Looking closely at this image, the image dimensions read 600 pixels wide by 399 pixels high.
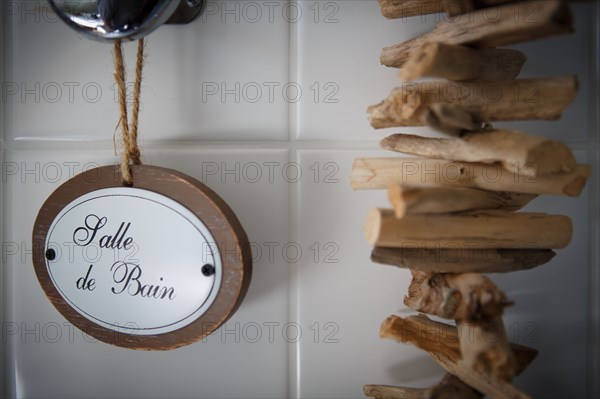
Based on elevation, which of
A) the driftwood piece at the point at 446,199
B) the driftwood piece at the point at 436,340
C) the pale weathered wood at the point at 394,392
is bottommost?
the pale weathered wood at the point at 394,392

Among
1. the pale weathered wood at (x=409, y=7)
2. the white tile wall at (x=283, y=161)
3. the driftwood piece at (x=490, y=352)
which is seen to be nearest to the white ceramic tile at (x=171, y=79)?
the white tile wall at (x=283, y=161)

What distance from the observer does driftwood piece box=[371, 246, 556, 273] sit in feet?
0.92

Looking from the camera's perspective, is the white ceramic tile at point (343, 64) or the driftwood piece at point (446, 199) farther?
the white ceramic tile at point (343, 64)

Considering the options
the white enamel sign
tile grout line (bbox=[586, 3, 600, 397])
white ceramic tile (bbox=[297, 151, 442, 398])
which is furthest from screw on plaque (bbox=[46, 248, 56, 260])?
tile grout line (bbox=[586, 3, 600, 397])

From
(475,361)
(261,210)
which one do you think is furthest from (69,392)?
(475,361)

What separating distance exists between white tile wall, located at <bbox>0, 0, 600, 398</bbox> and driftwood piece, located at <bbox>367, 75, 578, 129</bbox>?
95 millimetres

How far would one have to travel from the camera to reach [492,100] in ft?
0.91

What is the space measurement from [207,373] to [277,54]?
0.30m

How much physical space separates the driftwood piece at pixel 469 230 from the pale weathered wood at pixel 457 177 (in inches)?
0.9

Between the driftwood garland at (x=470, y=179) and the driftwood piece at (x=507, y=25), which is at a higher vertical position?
the driftwood piece at (x=507, y=25)

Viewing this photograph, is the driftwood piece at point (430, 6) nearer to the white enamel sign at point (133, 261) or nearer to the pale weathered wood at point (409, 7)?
the pale weathered wood at point (409, 7)

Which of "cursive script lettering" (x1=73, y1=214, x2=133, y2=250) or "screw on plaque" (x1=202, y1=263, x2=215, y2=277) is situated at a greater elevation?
"cursive script lettering" (x1=73, y1=214, x2=133, y2=250)

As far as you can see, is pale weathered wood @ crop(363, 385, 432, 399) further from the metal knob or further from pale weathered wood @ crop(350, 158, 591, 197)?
the metal knob

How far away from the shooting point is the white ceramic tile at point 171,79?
0.38 meters
